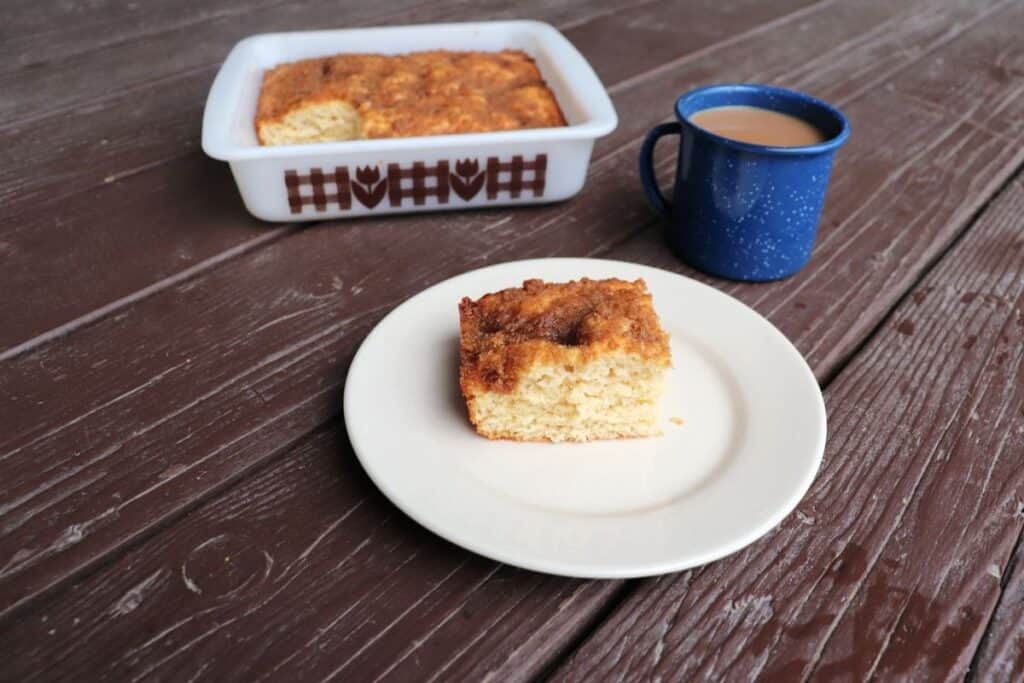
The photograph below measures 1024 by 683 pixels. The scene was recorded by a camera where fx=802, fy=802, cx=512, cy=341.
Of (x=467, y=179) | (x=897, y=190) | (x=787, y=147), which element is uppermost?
(x=787, y=147)

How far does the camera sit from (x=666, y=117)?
5.24 ft

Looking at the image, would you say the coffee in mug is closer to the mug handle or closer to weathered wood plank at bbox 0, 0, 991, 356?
the mug handle

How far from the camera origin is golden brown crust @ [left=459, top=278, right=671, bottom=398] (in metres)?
0.84

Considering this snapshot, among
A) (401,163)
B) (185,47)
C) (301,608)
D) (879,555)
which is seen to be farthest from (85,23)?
(879,555)

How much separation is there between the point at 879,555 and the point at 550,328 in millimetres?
398

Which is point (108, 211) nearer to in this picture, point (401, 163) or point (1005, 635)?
point (401, 163)

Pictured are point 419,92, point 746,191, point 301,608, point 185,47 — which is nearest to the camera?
point 301,608

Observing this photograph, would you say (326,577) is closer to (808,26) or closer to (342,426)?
(342,426)

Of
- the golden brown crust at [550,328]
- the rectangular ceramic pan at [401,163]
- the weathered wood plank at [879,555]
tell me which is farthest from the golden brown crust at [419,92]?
the weathered wood plank at [879,555]

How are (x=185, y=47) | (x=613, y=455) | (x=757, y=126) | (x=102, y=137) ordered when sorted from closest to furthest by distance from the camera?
(x=613, y=455), (x=757, y=126), (x=102, y=137), (x=185, y=47)

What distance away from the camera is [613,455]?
0.84 m

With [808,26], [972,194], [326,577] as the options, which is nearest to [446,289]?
[326,577]

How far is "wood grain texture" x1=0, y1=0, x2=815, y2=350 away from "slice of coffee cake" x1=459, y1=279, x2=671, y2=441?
45 cm

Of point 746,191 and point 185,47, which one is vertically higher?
point 746,191
